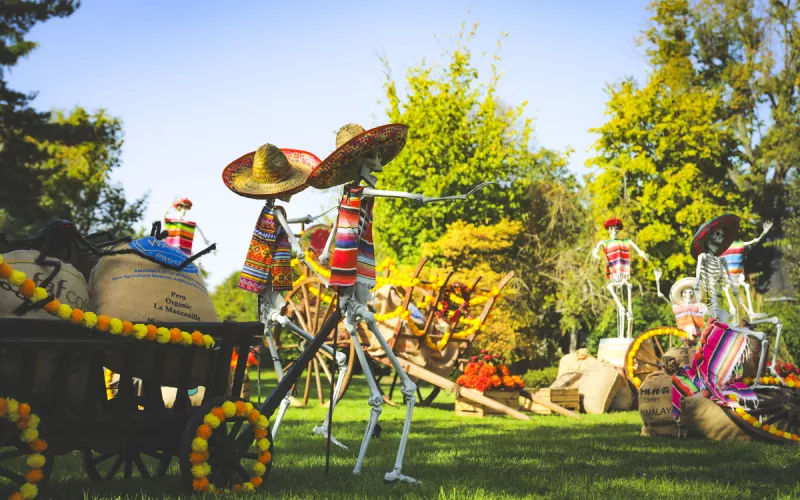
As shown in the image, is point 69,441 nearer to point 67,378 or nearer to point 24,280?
point 67,378

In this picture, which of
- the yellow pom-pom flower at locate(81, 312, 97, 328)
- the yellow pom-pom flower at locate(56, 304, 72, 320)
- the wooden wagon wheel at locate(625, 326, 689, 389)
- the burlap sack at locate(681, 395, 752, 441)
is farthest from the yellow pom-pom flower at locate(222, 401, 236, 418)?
the wooden wagon wheel at locate(625, 326, 689, 389)

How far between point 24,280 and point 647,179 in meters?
22.3

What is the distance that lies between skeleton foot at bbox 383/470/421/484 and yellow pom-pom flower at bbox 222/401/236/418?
1.05 metres

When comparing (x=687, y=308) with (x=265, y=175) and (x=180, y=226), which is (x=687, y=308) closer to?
(x=180, y=226)

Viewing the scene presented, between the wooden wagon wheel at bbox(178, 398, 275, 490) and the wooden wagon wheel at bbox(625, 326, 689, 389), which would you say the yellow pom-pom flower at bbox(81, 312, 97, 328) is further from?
the wooden wagon wheel at bbox(625, 326, 689, 389)

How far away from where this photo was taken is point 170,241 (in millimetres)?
9203

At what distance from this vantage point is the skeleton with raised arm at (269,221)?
517cm

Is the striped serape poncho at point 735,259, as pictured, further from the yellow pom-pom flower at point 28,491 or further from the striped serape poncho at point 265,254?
the yellow pom-pom flower at point 28,491

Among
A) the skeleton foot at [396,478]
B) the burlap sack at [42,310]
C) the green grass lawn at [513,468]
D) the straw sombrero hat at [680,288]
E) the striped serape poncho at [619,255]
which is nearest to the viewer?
the burlap sack at [42,310]

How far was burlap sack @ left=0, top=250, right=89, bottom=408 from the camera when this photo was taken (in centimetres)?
336

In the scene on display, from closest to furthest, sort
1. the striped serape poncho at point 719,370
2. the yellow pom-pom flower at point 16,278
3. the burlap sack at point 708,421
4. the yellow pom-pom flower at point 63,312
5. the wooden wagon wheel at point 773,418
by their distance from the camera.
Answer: the yellow pom-pom flower at point 16,278
the yellow pom-pom flower at point 63,312
the wooden wagon wheel at point 773,418
the burlap sack at point 708,421
the striped serape poncho at point 719,370

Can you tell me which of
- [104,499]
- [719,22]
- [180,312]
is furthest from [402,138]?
[719,22]

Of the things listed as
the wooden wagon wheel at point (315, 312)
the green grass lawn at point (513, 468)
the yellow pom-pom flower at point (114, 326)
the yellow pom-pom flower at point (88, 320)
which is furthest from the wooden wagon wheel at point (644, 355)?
the yellow pom-pom flower at point (88, 320)

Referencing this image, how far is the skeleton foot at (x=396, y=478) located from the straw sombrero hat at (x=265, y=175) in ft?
6.58
